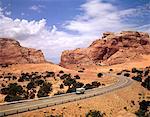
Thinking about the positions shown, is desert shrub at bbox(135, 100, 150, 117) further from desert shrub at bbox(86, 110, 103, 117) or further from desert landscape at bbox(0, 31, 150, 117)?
desert shrub at bbox(86, 110, 103, 117)

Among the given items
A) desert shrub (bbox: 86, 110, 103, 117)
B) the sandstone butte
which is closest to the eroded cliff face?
the sandstone butte

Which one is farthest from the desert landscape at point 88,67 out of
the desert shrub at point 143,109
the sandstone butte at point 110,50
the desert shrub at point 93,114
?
the desert shrub at point 93,114

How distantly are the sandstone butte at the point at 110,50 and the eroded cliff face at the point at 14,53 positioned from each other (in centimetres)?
2117

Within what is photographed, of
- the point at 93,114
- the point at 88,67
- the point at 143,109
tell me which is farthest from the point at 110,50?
the point at 93,114

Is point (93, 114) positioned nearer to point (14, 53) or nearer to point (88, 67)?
point (14, 53)

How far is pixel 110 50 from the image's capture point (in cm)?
16712

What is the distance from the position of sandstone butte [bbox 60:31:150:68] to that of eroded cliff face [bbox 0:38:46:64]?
2117 centimetres

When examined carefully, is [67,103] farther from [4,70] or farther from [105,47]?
[105,47]

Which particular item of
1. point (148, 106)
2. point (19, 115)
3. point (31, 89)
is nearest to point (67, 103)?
point (19, 115)

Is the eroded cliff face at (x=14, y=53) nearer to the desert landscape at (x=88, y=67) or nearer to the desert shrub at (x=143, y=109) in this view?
the desert landscape at (x=88, y=67)

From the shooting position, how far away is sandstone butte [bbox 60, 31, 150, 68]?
16275cm

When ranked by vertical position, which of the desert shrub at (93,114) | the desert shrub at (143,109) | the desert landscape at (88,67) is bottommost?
the desert shrub at (143,109)

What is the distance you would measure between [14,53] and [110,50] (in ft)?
175

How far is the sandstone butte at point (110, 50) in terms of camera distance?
534 ft
